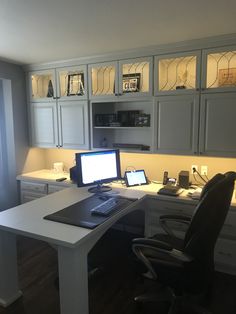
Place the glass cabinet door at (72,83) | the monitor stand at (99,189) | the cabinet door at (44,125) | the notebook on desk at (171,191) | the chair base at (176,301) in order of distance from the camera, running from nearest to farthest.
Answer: the chair base at (176,301) < the notebook on desk at (171,191) < the monitor stand at (99,189) < the glass cabinet door at (72,83) < the cabinet door at (44,125)

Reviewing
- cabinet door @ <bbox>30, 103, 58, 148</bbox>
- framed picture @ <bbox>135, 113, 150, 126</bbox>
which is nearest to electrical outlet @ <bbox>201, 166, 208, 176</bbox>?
framed picture @ <bbox>135, 113, 150, 126</bbox>

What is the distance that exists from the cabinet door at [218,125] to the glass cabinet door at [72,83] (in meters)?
1.50

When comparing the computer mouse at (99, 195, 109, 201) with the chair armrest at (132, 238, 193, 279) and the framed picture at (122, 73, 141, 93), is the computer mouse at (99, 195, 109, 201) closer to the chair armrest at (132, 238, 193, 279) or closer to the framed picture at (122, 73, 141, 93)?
the chair armrest at (132, 238, 193, 279)

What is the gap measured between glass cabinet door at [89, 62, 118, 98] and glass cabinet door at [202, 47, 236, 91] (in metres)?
1.07

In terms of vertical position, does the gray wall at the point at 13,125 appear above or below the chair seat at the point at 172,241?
above

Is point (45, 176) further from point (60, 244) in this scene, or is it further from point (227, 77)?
point (227, 77)

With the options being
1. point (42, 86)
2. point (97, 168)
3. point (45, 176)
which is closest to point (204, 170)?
point (97, 168)

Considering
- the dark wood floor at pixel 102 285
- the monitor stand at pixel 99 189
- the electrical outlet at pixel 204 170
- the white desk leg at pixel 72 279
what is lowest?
the dark wood floor at pixel 102 285

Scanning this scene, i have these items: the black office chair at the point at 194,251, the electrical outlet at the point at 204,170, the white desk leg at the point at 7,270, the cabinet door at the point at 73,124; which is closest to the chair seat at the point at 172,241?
the black office chair at the point at 194,251

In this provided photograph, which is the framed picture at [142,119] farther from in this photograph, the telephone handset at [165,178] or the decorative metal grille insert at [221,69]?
the decorative metal grille insert at [221,69]

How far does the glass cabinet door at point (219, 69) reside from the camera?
8.15ft

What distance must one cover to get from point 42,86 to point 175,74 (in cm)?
197

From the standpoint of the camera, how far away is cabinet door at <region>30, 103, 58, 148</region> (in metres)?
3.52

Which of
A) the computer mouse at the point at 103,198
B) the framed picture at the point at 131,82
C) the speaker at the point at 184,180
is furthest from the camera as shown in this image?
the framed picture at the point at 131,82
